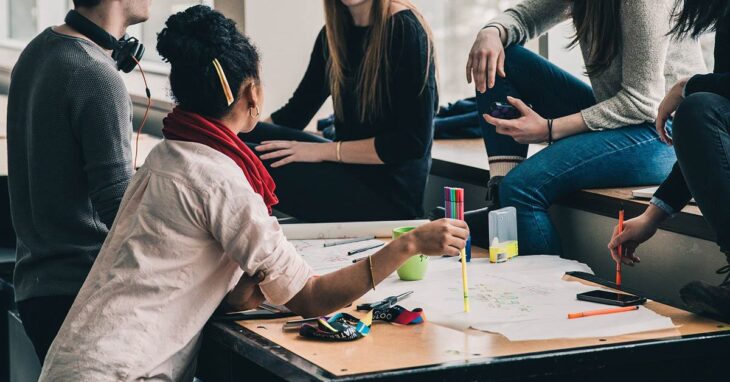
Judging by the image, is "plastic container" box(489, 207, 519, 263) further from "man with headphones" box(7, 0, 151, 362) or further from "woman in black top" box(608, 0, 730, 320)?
"man with headphones" box(7, 0, 151, 362)

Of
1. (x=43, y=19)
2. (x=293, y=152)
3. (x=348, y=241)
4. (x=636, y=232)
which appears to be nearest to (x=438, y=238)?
(x=636, y=232)

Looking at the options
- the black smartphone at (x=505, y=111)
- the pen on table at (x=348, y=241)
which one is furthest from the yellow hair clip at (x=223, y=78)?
the black smartphone at (x=505, y=111)

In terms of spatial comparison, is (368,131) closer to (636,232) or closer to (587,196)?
(587,196)

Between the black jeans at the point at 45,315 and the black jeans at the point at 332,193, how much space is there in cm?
88

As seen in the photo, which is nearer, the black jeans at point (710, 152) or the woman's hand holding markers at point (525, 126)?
the black jeans at point (710, 152)

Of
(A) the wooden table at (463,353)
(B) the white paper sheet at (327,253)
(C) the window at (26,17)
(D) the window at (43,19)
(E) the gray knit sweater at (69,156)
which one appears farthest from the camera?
(C) the window at (26,17)

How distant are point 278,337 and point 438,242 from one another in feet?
0.91

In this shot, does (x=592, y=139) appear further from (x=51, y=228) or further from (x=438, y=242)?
(x=51, y=228)

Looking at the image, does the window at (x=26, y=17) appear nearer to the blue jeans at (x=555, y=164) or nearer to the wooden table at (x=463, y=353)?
the blue jeans at (x=555, y=164)

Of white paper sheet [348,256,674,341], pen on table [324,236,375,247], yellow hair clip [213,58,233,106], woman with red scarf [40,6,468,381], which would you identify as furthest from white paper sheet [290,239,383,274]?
yellow hair clip [213,58,233,106]

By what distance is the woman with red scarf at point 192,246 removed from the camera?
146 cm

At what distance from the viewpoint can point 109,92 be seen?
1.80 m

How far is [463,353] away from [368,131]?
1252 mm

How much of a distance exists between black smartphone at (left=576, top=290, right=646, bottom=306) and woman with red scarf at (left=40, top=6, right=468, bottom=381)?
0.83 ft
